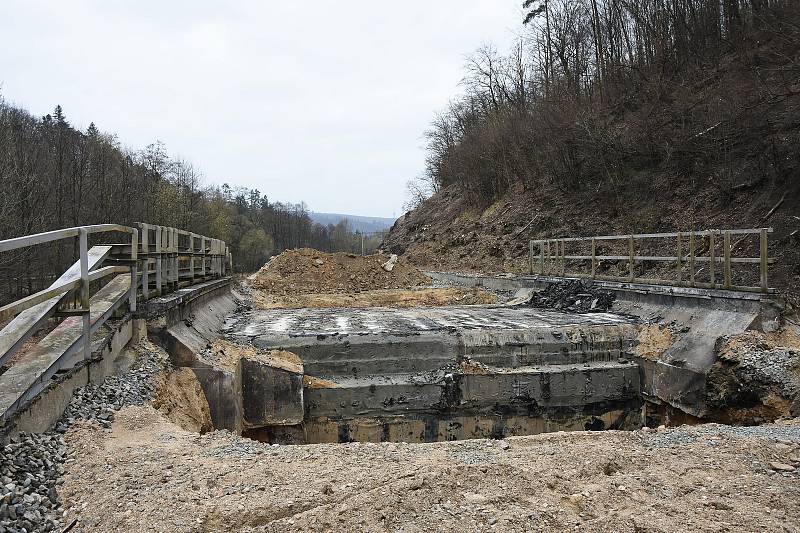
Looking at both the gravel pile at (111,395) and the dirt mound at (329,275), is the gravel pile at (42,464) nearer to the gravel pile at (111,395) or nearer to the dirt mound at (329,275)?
the gravel pile at (111,395)

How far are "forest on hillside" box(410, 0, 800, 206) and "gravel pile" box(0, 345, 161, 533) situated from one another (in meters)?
16.3

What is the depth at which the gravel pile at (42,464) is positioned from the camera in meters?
3.02

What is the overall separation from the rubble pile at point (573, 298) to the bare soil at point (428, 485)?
293 inches

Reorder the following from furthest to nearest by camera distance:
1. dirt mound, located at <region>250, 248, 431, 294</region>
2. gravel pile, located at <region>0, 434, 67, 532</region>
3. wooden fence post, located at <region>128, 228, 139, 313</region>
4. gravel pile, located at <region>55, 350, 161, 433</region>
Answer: dirt mound, located at <region>250, 248, 431, 294</region>
wooden fence post, located at <region>128, 228, 139, 313</region>
gravel pile, located at <region>55, 350, 161, 433</region>
gravel pile, located at <region>0, 434, 67, 532</region>

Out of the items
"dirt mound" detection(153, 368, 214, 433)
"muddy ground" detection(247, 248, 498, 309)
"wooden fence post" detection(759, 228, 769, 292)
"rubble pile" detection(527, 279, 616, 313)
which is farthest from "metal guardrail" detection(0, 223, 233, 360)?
"wooden fence post" detection(759, 228, 769, 292)

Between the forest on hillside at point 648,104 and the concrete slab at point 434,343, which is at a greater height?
the forest on hillside at point 648,104

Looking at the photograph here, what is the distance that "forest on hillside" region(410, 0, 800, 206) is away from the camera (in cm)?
1630

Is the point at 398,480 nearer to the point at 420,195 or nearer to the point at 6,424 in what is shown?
the point at 6,424

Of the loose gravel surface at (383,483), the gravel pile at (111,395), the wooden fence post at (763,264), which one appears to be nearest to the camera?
the loose gravel surface at (383,483)

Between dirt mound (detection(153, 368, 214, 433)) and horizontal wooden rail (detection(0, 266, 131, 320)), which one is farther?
dirt mound (detection(153, 368, 214, 433))

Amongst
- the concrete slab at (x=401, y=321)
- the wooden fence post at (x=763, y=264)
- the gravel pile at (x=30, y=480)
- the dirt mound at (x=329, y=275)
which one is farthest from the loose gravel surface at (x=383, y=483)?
the dirt mound at (x=329, y=275)

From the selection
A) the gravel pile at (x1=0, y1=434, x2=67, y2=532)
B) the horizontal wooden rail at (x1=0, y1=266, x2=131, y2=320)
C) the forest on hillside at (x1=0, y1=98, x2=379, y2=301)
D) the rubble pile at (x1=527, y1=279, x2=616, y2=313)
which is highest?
the forest on hillside at (x1=0, y1=98, x2=379, y2=301)

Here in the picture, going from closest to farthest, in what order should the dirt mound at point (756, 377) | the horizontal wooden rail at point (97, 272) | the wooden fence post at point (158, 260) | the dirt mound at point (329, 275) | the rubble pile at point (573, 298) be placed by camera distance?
the horizontal wooden rail at point (97, 272) < the dirt mound at point (756, 377) < the wooden fence post at point (158, 260) < the rubble pile at point (573, 298) < the dirt mound at point (329, 275)

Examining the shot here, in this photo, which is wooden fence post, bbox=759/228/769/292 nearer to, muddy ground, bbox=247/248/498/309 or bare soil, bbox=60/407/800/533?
bare soil, bbox=60/407/800/533
